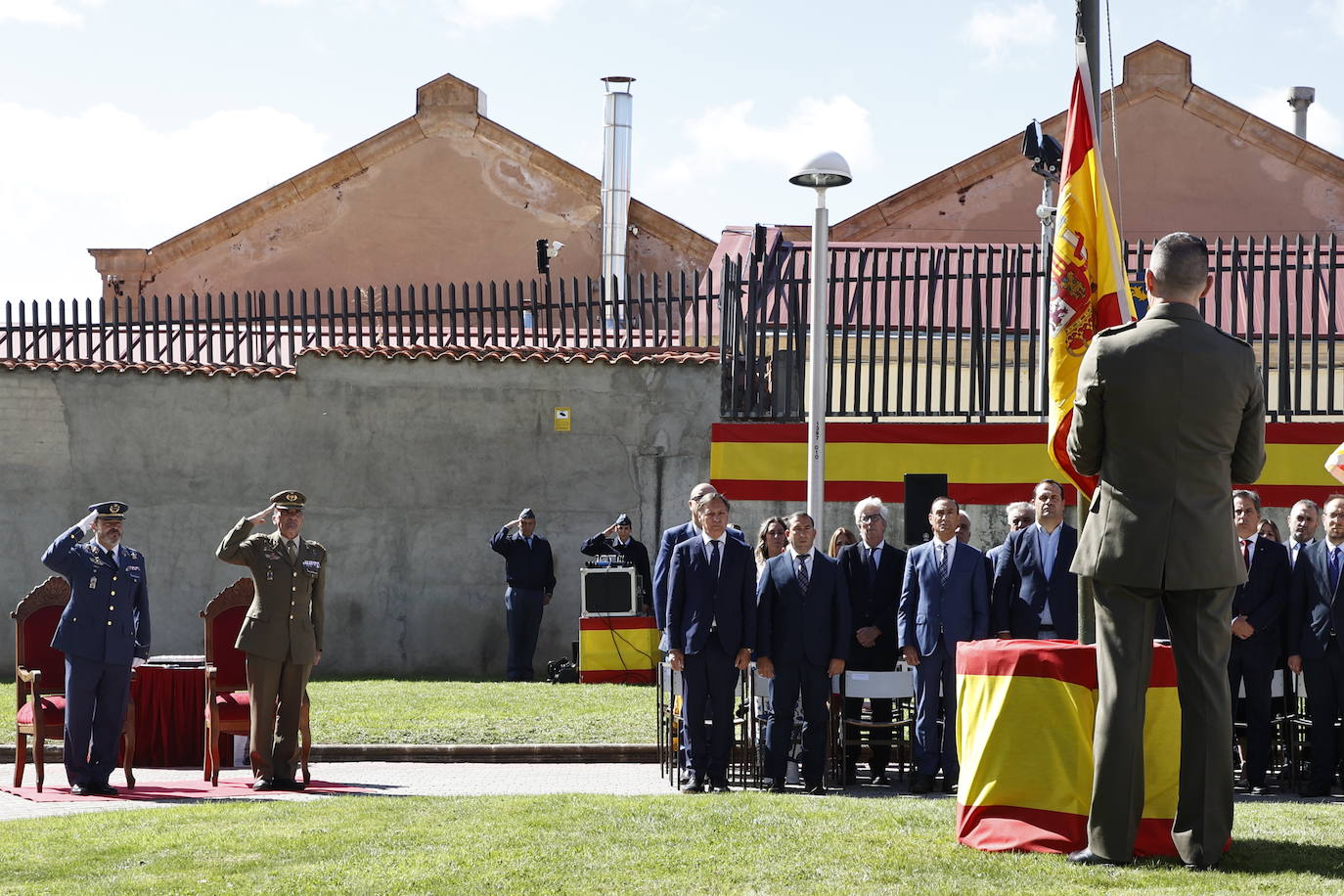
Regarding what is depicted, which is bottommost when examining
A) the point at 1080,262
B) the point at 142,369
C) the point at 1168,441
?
the point at 1168,441

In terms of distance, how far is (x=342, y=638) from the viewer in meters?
18.8

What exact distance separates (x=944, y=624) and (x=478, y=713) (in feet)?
15.5

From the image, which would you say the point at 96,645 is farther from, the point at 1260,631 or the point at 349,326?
the point at 349,326

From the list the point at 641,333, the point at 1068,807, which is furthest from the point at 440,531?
the point at 1068,807

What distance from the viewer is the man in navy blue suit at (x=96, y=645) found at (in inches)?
434

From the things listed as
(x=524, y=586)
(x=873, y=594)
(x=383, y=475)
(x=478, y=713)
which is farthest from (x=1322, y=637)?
(x=383, y=475)

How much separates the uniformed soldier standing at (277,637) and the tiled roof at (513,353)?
24.3 feet

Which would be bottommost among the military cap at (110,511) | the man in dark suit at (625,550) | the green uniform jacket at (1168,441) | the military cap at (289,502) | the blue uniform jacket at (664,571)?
the man in dark suit at (625,550)

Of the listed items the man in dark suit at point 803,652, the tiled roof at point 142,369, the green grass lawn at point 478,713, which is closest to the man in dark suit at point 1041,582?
the man in dark suit at point 803,652

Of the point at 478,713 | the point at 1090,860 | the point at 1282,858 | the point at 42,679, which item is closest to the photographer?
the point at 1090,860

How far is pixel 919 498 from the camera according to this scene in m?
17.6

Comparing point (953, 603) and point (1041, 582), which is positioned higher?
point (1041, 582)

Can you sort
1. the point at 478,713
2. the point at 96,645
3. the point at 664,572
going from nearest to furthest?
1. the point at 96,645
2. the point at 664,572
3. the point at 478,713

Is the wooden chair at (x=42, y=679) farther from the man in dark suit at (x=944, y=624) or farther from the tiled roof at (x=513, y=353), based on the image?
the tiled roof at (x=513, y=353)
